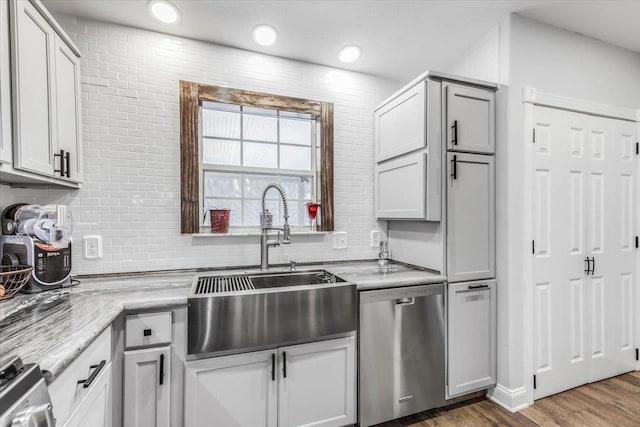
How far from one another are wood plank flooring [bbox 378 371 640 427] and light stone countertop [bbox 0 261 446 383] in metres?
0.94

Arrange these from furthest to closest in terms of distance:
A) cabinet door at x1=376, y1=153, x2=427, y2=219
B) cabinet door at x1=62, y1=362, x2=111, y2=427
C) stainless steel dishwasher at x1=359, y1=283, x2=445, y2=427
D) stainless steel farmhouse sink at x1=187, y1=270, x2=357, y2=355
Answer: cabinet door at x1=376, y1=153, x2=427, y2=219 < stainless steel dishwasher at x1=359, y1=283, x2=445, y2=427 < stainless steel farmhouse sink at x1=187, y1=270, x2=357, y2=355 < cabinet door at x1=62, y1=362, x2=111, y2=427

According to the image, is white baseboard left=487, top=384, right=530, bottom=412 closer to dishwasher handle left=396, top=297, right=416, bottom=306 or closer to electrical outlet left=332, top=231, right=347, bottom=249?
dishwasher handle left=396, top=297, right=416, bottom=306

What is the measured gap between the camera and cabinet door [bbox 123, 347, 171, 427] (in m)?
1.46

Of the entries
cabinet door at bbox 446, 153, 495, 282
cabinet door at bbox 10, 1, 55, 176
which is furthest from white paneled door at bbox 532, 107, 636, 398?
cabinet door at bbox 10, 1, 55, 176

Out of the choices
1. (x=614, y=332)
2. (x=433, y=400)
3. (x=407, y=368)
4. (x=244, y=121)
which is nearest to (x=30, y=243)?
(x=244, y=121)

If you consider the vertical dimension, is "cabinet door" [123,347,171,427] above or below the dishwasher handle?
below

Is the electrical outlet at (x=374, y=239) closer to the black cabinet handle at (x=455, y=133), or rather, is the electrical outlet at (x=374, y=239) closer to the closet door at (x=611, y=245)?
the black cabinet handle at (x=455, y=133)

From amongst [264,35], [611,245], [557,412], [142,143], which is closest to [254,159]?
[142,143]

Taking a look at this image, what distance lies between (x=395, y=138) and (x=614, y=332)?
2.41 metres

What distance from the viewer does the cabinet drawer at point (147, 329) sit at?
1.47 meters

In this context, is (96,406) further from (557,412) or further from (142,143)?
(557,412)

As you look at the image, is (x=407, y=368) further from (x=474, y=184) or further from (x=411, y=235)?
(x=474, y=184)

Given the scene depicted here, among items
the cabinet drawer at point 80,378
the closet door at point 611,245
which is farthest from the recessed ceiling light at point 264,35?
the closet door at point 611,245

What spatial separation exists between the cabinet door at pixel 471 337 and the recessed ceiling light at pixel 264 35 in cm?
219
